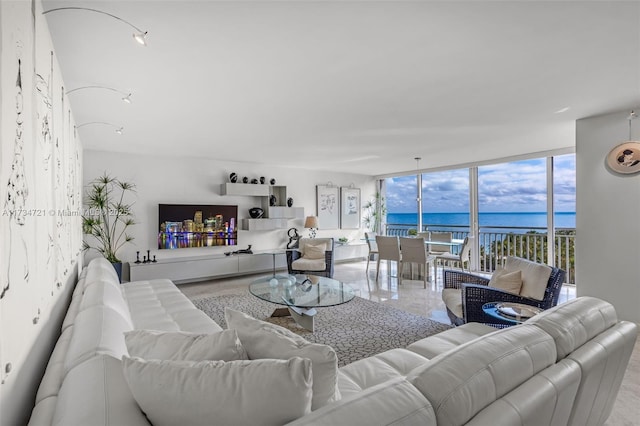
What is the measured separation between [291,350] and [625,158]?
4058mm

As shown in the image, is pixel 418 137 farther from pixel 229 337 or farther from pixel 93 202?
pixel 93 202

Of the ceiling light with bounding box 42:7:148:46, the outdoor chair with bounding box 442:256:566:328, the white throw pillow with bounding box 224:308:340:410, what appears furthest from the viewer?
the outdoor chair with bounding box 442:256:566:328

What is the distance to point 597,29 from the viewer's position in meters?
1.81

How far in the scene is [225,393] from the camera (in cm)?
86

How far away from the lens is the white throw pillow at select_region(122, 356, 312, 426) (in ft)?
2.74

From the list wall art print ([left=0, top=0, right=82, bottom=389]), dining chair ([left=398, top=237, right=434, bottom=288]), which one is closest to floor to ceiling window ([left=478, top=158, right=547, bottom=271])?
dining chair ([left=398, top=237, right=434, bottom=288])

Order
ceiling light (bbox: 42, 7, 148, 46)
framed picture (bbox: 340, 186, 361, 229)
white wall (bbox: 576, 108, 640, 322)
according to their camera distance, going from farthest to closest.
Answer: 1. framed picture (bbox: 340, 186, 361, 229)
2. white wall (bbox: 576, 108, 640, 322)
3. ceiling light (bbox: 42, 7, 148, 46)

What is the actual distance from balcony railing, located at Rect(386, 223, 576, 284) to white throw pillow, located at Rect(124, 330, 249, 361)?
6285mm

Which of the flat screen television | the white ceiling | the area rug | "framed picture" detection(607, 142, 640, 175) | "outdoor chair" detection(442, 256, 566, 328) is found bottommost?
the area rug

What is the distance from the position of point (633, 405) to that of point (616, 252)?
6.29 feet

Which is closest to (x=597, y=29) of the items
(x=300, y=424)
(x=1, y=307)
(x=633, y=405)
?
(x=633, y=405)

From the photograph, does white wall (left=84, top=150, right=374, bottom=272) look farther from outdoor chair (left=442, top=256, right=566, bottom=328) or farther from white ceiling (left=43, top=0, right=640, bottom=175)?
outdoor chair (left=442, top=256, right=566, bottom=328)

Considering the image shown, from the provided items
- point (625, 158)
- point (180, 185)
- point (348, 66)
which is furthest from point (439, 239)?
point (180, 185)

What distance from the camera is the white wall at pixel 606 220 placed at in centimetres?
321
